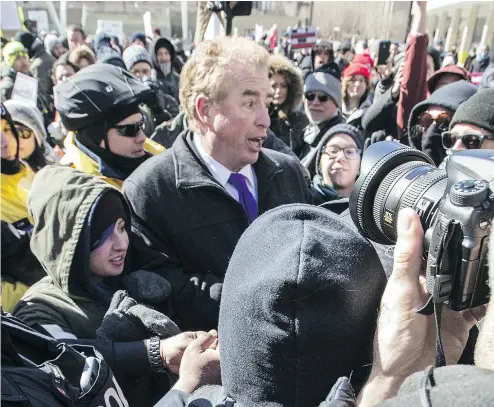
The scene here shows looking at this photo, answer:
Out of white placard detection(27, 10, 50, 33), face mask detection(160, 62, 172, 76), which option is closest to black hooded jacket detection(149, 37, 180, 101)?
face mask detection(160, 62, 172, 76)

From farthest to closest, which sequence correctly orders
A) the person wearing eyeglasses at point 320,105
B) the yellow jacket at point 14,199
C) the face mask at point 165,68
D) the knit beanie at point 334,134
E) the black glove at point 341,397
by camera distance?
1. the face mask at point 165,68
2. the person wearing eyeglasses at point 320,105
3. the knit beanie at point 334,134
4. the yellow jacket at point 14,199
5. the black glove at point 341,397

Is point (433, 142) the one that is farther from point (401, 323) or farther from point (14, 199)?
point (14, 199)

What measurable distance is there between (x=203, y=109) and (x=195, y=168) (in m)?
0.28

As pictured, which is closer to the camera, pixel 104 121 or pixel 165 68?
pixel 104 121

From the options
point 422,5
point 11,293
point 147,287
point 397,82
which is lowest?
point 11,293

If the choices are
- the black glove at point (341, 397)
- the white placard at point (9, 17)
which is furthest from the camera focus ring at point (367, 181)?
the white placard at point (9, 17)

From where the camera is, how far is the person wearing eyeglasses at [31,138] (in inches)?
113

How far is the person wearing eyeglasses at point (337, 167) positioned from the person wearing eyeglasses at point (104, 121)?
3.13 feet

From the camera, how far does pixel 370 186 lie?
1113 millimetres

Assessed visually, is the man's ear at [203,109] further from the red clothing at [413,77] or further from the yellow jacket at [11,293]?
the red clothing at [413,77]

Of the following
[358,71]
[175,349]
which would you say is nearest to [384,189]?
[175,349]

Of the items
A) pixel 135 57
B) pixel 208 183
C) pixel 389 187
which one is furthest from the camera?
pixel 135 57

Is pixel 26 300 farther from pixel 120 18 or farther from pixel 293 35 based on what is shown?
pixel 120 18

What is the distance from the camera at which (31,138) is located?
9.55 ft
